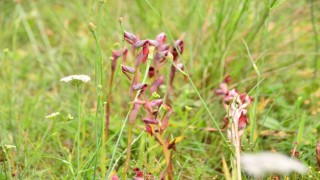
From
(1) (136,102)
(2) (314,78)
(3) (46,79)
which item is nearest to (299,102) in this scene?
(2) (314,78)

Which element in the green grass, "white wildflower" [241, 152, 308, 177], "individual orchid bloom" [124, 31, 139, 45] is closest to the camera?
"white wildflower" [241, 152, 308, 177]

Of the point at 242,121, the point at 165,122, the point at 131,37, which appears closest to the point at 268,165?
the point at 242,121

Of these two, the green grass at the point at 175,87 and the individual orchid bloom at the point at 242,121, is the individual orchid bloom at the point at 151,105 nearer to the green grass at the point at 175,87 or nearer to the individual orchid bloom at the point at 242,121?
the green grass at the point at 175,87

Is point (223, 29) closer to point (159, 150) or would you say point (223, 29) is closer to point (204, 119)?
point (204, 119)

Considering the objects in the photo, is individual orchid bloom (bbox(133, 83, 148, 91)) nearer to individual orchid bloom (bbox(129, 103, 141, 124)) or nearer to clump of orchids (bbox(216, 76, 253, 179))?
individual orchid bloom (bbox(129, 103, 141, 124))

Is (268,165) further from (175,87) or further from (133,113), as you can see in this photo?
(175,87)

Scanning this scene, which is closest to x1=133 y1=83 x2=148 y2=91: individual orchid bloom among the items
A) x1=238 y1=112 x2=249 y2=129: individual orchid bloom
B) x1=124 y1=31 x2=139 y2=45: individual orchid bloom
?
x1=124 y1=31 x2=139 y2=45: individual orchid bloom
